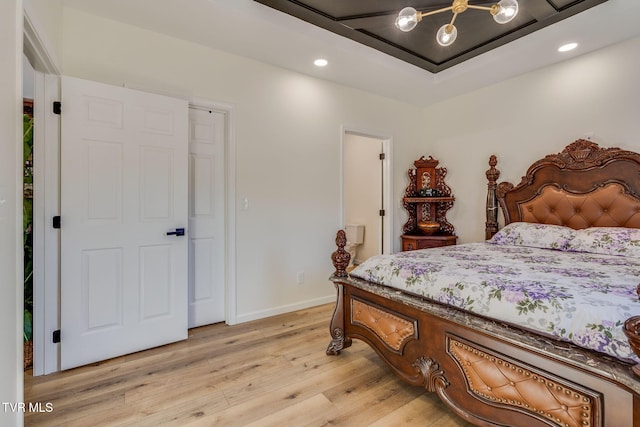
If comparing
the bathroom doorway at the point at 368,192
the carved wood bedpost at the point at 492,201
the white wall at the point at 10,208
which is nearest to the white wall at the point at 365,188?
the bathroom doorway at the point at 368,192

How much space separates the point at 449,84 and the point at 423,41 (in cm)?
91

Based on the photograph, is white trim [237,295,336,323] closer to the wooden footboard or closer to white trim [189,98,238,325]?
white trim [189,98,238,325]

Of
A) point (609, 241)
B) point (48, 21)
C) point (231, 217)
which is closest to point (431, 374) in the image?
point (609, 241)

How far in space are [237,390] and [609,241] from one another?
2.98 meters

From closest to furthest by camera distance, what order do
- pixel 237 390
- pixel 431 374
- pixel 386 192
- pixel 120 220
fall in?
pixel 431 374 < pixel 237 390 < pixel 120 220 < pixel 386 192

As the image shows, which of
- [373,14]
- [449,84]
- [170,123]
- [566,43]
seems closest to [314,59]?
[373,14]

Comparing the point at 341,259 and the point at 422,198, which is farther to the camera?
the point at 422,198

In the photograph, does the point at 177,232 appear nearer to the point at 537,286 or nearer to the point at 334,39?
the point at 334,39

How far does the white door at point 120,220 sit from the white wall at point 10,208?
757 millimetres

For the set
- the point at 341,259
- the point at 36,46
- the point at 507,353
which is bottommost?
the point at 507,353

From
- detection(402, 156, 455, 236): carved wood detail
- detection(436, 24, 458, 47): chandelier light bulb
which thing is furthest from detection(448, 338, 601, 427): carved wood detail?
detection(402, 156, 455, 236): carved wood detail

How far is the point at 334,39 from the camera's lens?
266cm

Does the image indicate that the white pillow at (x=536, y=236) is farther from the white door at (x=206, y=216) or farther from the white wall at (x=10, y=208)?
the white wall at (x=10, y=208)

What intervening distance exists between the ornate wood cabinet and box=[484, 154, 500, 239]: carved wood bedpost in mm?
448
